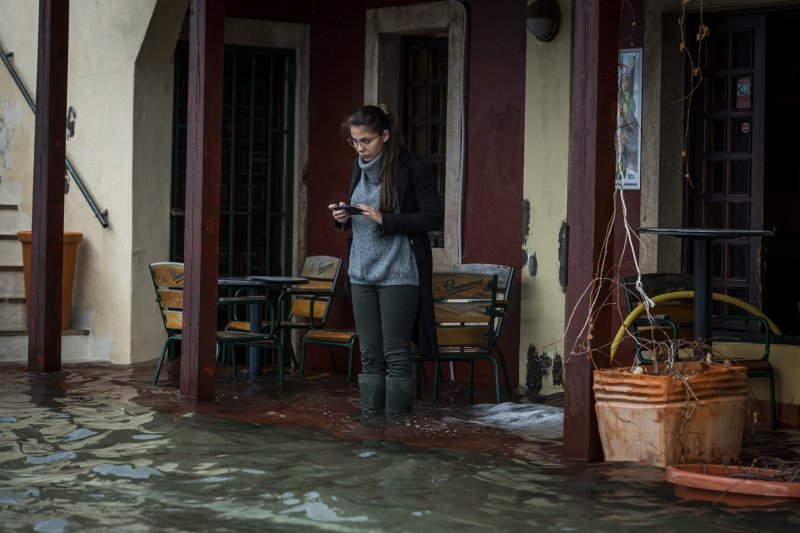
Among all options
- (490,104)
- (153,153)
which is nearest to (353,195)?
(490,104)

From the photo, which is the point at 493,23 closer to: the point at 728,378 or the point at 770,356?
the point at 770,356

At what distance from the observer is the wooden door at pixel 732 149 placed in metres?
8.36

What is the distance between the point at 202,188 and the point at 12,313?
3396mm

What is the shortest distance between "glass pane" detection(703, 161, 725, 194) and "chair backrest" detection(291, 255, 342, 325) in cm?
294

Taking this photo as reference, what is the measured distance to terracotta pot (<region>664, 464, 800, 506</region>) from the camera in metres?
5.22

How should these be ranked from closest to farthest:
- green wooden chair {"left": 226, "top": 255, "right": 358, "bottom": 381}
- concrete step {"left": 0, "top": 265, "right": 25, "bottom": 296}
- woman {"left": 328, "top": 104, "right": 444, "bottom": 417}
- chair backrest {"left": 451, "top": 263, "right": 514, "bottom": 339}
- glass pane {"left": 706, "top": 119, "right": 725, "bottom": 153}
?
1. woman {"left": 328, "top": 104, "right": 444, "bottom": 417}
2. glass pane {"left": 706, "top": 119, "right": 725, "bottom": 153}
3. chair backrest {"left": 451, "top": 263, "right": 514, "bottom": 339}
4. green wooden chair {"left": 226, "top": 255, "right": 358, "bottom": 381}
5. concrete step {"left": 0, "top": 265, "right": 25, "bottom": 296}

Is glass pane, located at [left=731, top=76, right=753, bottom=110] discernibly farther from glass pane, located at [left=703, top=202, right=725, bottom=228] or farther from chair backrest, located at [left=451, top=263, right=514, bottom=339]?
chair backrest, located at [left=451, top=263, right=514, bottom=339]

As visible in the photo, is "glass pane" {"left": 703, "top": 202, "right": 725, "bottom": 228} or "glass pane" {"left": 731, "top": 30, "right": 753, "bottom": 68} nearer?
"glass pane" {"left": 731, "top": 30, "right": 753, "bottom": 68}

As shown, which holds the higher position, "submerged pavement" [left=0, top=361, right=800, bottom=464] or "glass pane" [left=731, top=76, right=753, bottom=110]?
"glass pane" [left=731, top=76, right=753, bottom=110]

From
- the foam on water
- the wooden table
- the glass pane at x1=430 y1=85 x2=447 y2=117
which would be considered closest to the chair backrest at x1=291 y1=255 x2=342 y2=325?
the wooden table

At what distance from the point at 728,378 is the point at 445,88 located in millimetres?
4737

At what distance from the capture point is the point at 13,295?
10.5 meters

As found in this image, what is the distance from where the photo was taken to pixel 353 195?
710cm

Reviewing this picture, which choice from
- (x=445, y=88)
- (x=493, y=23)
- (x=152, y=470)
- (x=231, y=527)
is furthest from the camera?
(x=445, y=88)
